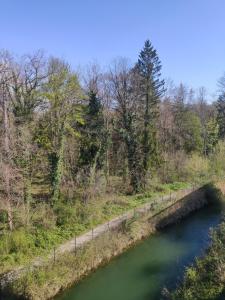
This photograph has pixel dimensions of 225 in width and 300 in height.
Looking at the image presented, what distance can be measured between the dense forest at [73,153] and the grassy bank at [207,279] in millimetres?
7980

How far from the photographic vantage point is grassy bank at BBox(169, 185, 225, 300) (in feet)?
40.8

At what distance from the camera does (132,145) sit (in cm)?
3198

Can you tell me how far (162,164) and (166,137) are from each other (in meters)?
9.62

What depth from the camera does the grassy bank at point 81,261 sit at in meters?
14.3

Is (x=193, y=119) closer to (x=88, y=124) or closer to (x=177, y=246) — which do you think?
(x=88, y=124)

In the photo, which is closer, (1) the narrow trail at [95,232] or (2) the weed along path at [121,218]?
(1) the narrow trail at [95,232]

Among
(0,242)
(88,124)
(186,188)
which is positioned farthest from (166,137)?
(0,242)

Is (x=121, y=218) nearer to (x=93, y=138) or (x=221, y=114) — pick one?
(x=93, y=138)

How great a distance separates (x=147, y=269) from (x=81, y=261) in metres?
3.76

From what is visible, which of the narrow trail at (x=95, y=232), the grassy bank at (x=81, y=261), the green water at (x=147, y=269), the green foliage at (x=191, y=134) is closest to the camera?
the grassy bank at (x=81, y=261)

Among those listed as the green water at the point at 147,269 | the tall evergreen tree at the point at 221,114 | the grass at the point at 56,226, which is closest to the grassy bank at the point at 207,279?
the green water at the point at 147,269

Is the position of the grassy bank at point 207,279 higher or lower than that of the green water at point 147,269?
higher

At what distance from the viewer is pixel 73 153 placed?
30.3 m

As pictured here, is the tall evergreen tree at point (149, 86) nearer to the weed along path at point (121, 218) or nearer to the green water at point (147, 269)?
the weed along path at point (121, 218)
